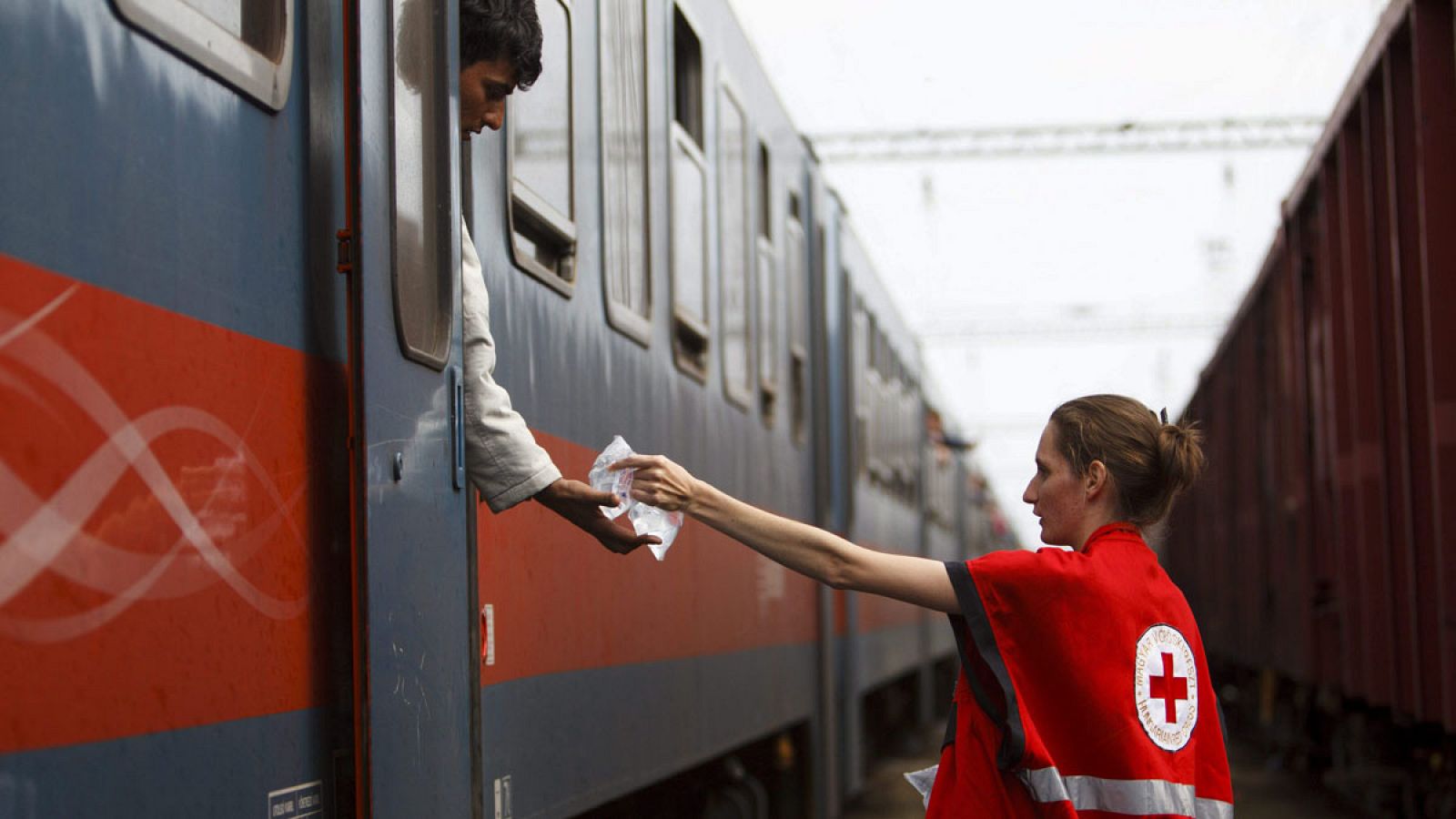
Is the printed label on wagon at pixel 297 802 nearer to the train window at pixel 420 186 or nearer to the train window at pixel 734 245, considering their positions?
the train window at pixel 420 186

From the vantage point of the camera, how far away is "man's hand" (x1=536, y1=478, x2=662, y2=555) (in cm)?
351

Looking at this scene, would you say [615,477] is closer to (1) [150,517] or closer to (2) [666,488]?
(2) [666,488]

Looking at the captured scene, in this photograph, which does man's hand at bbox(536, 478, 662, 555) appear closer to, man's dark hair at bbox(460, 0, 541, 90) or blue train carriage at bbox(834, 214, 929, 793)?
man's dark hair at bbox(460, 0, 541, 90)

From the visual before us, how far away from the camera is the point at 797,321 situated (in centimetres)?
872

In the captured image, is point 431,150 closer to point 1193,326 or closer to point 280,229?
point 280,229

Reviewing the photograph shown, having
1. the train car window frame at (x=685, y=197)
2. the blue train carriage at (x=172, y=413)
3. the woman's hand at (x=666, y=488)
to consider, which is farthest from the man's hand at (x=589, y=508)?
the train car window frame at (x=685, y=197)

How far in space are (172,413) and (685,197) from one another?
12.3 ft

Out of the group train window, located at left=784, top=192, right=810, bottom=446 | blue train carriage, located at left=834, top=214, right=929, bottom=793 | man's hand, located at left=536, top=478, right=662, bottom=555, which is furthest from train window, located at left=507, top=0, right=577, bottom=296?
blue train carriage, located at left=834, top=214, right=929, bottom=793

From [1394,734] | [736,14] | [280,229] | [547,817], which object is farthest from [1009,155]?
[280,229]

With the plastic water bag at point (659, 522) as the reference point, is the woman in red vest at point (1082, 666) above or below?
below

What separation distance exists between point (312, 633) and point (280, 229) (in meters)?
0.59

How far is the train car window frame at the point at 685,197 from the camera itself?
226 inches

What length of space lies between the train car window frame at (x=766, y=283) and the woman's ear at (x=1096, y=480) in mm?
4262

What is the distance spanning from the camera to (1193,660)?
296 centimetres
